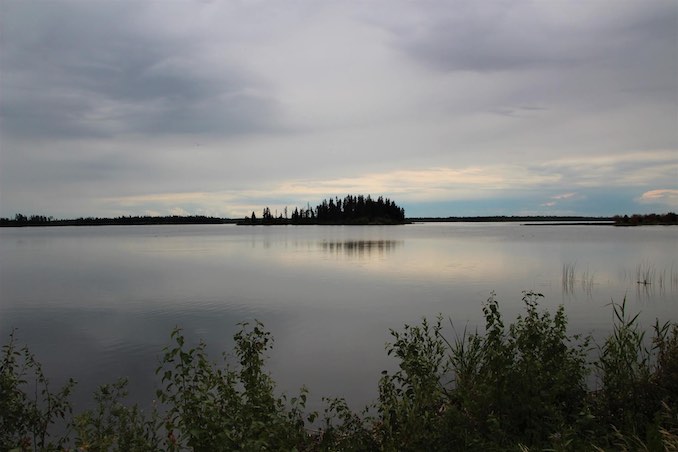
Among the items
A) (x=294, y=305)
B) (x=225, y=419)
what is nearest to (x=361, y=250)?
(x=294, y=305)

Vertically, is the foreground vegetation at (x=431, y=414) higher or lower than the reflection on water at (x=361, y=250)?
higher

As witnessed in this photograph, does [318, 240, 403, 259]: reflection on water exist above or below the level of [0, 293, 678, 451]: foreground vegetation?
below

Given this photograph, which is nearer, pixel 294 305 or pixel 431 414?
pixel 431 414

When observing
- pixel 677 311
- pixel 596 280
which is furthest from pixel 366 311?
pixel 596 280

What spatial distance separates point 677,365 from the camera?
10141mm

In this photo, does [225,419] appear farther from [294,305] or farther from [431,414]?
[294,305]

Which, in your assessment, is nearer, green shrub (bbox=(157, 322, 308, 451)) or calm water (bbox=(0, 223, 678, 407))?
green shrub (bbox=(157, 322, 308, 451))

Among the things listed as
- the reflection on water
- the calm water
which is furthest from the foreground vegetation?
the reflection on water

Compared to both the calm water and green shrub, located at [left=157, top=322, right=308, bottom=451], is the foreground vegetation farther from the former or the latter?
the calm water

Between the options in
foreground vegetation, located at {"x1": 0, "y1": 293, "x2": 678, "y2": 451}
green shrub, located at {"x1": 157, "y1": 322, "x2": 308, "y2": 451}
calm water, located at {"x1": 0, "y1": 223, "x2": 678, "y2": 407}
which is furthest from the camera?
calm water, located at {"x1": 0, "y1": 223, "x2": 678, "y2": 407}

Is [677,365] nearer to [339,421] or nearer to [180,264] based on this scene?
[339,421]

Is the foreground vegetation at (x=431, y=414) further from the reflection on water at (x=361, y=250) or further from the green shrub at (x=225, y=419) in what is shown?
the reflection on water at (x=361, y=250)

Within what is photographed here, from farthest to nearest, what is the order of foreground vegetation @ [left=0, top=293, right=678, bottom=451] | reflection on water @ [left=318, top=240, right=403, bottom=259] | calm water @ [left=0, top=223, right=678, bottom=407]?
reflection on water @ [left=318, top=240, right=403, bottom=259], calm water @ [left=0, top=223, right=678, bottom=407], foreground vegetation @ [left=0, top=293, right=678, bottom=451]

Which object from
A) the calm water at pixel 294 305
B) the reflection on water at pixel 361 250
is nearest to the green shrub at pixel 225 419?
the calm water at pixel 294 305
